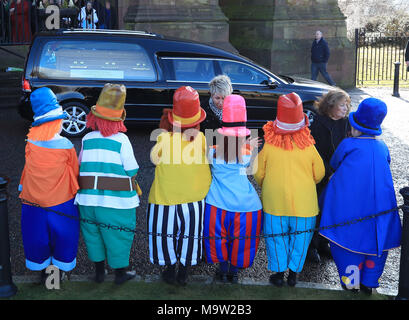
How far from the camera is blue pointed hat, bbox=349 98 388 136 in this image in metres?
4.25

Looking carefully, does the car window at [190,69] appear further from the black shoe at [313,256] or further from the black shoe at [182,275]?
the black shoe at [182,275]

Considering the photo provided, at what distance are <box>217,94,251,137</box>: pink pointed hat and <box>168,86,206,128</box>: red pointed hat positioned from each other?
0.21 metres

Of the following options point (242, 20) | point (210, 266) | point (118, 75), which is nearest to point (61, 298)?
point (210, 266)

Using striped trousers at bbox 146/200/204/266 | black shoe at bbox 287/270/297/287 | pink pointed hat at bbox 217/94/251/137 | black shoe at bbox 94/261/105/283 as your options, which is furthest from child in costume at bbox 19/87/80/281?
black shoe at bbox 287/270/297/287

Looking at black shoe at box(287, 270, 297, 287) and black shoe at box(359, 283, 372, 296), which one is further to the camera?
black shoe at box(287, 270, 297, 287)

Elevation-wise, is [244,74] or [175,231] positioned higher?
[244,74]

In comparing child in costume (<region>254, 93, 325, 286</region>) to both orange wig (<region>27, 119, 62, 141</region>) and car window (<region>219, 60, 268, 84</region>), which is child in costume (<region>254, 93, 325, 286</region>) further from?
car window (<region>219, 60, 268, 84</region>)

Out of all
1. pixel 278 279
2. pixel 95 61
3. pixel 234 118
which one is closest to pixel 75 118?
pixel 95 61

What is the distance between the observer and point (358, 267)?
171 inches

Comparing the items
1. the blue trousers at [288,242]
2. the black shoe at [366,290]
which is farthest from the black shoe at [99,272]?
the black shoe at [366,290]

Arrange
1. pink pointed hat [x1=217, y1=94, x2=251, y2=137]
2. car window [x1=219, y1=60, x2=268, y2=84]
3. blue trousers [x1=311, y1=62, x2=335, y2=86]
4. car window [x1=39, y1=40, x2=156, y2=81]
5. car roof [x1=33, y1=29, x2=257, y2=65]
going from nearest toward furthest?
1. pink pointed hat [x1=217, y1=94, x2=251, y2=137]
2. car window [x1=39, y1=40, x2=156, y2=81]
3. car roof [x1=33, y1=29, x2=257, y2=65]
4. car window [x1=219, y1=60, x2=268, y2=84]
5. blue trousers [x1=311, y1=62, x2=335, y2=86]

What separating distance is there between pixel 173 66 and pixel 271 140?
554 centimetres

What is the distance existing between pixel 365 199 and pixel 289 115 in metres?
0.81

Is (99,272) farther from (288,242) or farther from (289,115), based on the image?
(289,115)
